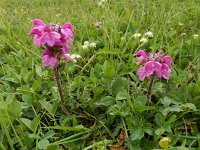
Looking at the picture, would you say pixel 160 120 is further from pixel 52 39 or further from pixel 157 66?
pixel 52 39

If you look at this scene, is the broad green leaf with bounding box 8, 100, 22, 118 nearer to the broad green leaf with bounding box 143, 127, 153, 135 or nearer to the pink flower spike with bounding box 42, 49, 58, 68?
the pink flower spike with bounding box 42, 49, 58, 68

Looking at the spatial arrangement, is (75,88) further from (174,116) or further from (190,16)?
(190,16)

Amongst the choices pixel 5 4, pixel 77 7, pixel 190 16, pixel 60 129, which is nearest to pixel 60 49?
pixel 60 129

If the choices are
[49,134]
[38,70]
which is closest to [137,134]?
[49,134]

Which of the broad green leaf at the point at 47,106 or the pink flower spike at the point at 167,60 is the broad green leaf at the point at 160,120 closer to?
the pink flower spike at the point at 167,60

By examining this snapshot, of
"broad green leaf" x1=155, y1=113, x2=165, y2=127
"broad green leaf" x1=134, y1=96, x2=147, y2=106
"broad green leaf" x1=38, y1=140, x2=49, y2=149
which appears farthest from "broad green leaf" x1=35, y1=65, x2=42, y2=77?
"broad green leaf" x1=155, y1=113, x2=165, y2=127

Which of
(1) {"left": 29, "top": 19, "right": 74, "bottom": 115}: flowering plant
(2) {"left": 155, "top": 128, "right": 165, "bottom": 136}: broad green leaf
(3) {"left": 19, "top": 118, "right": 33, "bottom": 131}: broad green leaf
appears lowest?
(2) {"left": 155, "top": 128, "right": 165, "bottom": 136}: broad green leaf

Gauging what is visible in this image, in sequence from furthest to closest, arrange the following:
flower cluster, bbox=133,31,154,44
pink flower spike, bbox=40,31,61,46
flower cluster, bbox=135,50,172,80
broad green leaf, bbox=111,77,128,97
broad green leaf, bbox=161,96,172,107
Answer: flower cluster, bbox=133,31,154,44 → broad green leaf, bbox=111,77,128,97 → broad green leaf, bbox=161,96,172,107 → flower cluster, bbox=135,50,172,80 → pink flower spike, bbox=40,31,61,46

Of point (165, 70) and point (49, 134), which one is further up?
point (165, 70)
